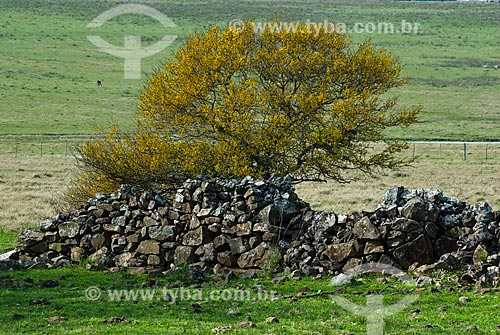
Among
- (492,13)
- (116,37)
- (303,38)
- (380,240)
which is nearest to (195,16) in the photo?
(116,37)

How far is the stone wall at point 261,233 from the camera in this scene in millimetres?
17469

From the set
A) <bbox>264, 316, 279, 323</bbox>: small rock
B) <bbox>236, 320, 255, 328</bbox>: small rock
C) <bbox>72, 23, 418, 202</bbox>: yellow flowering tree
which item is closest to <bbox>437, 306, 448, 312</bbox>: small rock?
<bbox>264, 316, 279, 323</bbox>: small rock

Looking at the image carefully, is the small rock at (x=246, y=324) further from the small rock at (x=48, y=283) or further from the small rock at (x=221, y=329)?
the small rock at (x=48, y=283)

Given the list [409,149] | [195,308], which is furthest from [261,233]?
[409,149]

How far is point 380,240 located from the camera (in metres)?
17.5

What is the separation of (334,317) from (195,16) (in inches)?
5960

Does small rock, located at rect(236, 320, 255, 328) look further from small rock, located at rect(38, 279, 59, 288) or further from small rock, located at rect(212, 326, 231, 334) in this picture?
small rock, located at rect(38, 279, 59, 288)

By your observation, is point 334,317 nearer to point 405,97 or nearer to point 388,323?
point 388,323

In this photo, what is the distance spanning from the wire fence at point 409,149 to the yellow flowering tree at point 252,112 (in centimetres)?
2889

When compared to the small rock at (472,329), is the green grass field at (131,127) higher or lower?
lower

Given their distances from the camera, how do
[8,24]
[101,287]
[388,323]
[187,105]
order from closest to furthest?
[388,323]
[101,287]
[187,105]
[8,24]

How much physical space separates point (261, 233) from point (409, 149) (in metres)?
46.5

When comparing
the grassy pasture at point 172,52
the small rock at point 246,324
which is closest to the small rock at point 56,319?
the small rock at point 246,324

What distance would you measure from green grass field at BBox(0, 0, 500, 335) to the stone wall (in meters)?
1.04
